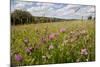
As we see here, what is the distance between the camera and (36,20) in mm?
2182

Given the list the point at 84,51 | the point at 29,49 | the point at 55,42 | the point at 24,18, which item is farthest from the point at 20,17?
the point at 84,51

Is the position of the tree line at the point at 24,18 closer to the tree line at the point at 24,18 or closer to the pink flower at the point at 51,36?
the tree line at the point at 24,18

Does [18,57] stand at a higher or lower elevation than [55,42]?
lower

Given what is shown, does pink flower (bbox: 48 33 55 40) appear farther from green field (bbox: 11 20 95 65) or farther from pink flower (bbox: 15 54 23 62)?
pink flower (bbox: 15 54 23 62)

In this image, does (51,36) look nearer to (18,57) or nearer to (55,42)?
(55,42)

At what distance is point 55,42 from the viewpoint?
2254mm

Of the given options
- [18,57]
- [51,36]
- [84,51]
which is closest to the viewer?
[18,57]

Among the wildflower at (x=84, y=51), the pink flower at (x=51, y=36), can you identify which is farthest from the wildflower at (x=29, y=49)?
the wildflower at (x=84, y=51)

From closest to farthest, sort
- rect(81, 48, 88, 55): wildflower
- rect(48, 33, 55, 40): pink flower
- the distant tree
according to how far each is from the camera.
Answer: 1. the distant tree
2. rect(48, 33, 55, 40): pink flower
3. rect(81, 48, 88, 55): wildflower

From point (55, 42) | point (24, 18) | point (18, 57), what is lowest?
point (18, 57)

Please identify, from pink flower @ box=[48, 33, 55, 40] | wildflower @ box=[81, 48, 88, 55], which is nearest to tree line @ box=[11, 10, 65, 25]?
pink flower @ box=[48, 33, 55, 40]

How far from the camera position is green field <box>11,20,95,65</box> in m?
2.11

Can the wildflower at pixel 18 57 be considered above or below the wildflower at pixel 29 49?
below

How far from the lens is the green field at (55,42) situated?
83.2 inches
